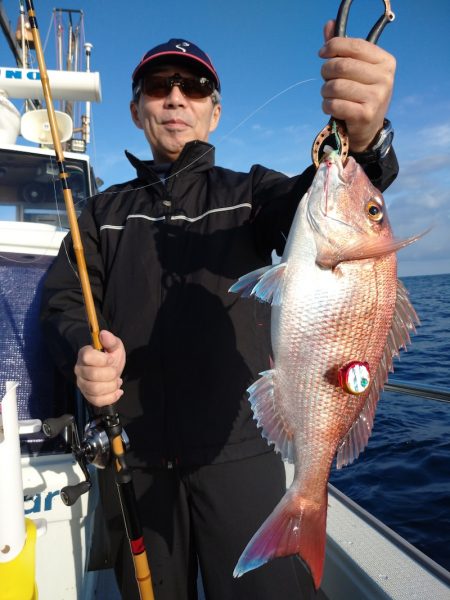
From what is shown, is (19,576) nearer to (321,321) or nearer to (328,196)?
(321,321)

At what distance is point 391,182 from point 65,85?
13.0ft

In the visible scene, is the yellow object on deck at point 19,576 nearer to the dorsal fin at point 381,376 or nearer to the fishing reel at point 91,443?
the fishing reel at point 91,443

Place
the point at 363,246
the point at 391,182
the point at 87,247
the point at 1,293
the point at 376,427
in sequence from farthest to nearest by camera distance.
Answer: the point at 376,427, the point at 1,293, the point at 87,247, the point at 391,182, the point at 363,246

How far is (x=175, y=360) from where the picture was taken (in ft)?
6.31

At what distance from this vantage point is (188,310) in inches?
76.9

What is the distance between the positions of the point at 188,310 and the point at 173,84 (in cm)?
129

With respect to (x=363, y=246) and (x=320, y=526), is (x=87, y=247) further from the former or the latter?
(x=320, y=526)

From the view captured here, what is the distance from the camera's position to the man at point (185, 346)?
1.84m

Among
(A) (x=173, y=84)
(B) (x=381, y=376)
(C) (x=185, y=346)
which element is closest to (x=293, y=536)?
(B) (x=381, y=376)

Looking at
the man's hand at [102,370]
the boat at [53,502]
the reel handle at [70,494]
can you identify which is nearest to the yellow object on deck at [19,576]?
the boat at [53,502]

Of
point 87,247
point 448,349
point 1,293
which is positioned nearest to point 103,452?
point 87,247

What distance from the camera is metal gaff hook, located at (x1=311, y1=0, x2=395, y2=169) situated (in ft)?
4.15

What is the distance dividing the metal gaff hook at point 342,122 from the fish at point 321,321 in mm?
39

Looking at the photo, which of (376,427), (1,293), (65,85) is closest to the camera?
(1,293)
